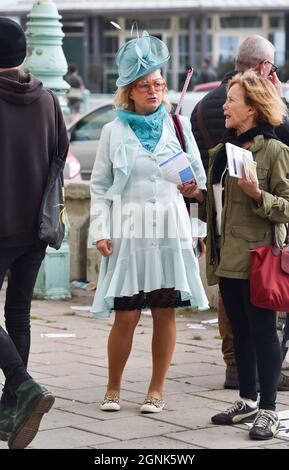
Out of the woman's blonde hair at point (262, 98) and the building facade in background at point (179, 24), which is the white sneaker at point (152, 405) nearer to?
the woman's blonde hair at point (262, 98)

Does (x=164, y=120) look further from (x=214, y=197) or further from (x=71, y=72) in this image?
(x=71, y=72)

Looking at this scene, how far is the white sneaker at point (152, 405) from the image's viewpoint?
6684 mm

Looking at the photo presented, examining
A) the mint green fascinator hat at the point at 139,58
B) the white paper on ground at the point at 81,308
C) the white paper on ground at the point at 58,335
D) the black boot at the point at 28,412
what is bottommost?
the white paper on ground at the point at 81,308

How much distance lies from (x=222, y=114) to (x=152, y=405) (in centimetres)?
183

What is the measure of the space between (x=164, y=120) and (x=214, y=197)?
22.0 inches

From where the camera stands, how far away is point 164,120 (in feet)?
22.4

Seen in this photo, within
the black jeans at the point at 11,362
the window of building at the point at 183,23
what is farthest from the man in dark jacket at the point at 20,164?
the window of building at the point at 183,23

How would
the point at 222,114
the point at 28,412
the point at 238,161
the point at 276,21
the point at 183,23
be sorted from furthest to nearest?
the point at 183,23
the point at 276,21
the point at 222,114
the point at 238,161
the point at 28,412

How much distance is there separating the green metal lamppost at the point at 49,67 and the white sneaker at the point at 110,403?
402cm

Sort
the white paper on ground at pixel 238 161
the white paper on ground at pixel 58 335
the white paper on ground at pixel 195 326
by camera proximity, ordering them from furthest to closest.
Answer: the white paper on ground at pixel 195 326
the white paper on ground at pixel 58 335
the white paper on ground at pixel 238 161

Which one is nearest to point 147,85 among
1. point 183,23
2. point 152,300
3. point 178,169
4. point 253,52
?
point 178,169

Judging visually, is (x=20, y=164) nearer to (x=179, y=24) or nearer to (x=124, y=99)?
(x=124, y=99)

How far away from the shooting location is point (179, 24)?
59.8 metres
